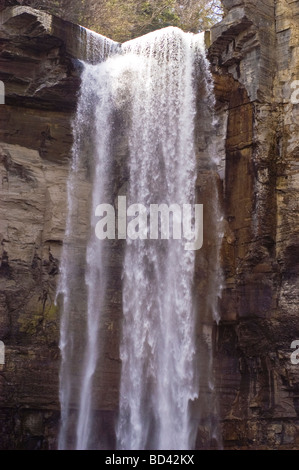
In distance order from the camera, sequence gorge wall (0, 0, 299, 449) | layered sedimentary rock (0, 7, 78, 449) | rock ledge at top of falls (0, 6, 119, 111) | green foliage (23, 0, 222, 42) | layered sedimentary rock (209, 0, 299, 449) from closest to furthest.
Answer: layered sedimentary rock (209, 0, 299, 449), gorge wall (0, 0, 299, 449), layered sedimentary rock (0, 7, 78, 449), rock ledge at top of falls (0, 6, 119, 111), green foliage (23, 0, 222, 42)

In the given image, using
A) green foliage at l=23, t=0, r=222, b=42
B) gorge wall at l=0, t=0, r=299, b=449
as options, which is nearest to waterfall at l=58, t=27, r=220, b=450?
gorge wall at l=0, t=0, r=299, b=449

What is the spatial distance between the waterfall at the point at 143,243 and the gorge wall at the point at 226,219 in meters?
0.34

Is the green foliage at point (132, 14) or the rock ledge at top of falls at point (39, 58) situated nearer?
the rock ledge at top of falls at point (39, 58)

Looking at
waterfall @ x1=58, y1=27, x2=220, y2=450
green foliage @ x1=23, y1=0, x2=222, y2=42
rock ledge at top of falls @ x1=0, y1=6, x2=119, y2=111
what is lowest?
waterfall @ x1=58, y1=27, x2=220, y2=450

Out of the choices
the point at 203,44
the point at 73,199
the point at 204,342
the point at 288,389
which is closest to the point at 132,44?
the point at 203,44

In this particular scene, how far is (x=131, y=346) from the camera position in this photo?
2005cm

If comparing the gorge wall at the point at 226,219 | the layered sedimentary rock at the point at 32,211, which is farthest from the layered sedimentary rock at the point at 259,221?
the layered sedimentary rock at the point at 32,211

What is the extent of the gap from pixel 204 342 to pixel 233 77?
7421 millimetres

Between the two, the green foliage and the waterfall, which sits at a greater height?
the green foliage

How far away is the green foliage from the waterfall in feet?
18.2

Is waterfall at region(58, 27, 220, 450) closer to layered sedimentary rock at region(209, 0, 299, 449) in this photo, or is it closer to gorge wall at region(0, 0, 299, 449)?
gorge wall at region(0, 0, 299, 449)

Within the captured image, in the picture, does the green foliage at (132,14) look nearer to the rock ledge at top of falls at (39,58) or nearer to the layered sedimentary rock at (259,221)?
the rock ledge at top of falls at (39,58)

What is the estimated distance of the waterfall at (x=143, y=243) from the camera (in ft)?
63.9

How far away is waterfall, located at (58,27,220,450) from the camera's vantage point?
1947 cm
